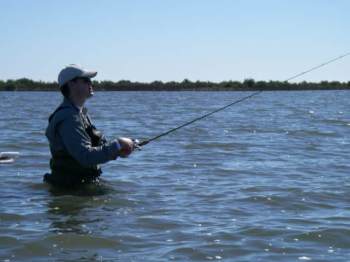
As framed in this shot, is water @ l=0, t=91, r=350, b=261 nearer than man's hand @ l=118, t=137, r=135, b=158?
Yes

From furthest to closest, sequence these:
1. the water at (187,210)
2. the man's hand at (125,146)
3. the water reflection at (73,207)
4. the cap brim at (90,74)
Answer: the cap brim at (90,74)
the man's hand at (125,146)
the water reflection at (73,207)
the water at (187,210)

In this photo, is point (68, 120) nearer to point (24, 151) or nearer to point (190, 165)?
point (190, 165)

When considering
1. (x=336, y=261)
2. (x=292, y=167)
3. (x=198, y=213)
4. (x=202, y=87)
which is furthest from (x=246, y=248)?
(x=202, y=87)

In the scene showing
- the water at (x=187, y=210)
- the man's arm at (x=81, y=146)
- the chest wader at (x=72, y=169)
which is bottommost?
the water at (x=187, y=210)

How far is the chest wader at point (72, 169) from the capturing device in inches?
346

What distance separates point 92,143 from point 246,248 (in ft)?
9.73

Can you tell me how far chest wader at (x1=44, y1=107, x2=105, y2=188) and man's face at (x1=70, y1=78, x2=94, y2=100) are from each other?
270 mm

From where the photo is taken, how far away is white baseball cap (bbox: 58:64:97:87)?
28.3 feet

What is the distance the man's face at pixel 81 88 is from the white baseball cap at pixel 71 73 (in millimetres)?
81

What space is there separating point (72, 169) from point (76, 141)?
0.66 metres

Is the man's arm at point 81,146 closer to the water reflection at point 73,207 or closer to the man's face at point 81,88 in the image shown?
the man's face at point 81,88

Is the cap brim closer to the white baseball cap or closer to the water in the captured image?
the white baseball cap

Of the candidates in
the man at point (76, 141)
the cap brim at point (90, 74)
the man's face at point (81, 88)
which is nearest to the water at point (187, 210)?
the man at point (76, 141)

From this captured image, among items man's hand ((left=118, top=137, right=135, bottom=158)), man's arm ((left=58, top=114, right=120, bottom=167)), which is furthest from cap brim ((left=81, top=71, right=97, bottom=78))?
man's hand ((left=118, top=137, right=135, bottom=158))
